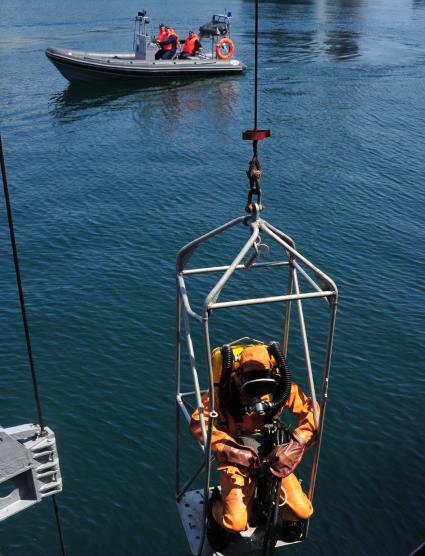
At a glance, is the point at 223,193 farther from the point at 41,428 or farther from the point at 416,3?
the point at 416,3

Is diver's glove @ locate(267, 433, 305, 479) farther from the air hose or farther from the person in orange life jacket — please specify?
the person in orange life jacket

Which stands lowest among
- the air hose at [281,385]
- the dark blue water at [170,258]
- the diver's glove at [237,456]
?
the dark blue water at [170,258]

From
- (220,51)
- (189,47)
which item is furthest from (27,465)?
(220,51)

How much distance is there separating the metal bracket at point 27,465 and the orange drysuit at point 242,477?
1.96 metres

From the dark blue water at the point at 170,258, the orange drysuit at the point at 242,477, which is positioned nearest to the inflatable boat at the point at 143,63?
the dark blue water at the point at 170,258

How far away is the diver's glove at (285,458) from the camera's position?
7.83 meters

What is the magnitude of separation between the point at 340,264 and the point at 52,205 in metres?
12.9

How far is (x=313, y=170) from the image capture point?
1331 inches

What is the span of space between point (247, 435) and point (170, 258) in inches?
656

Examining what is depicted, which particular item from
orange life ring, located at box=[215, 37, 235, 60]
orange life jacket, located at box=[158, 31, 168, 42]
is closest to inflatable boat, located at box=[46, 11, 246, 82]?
orange life ring, located at box=[215, 37, 235, 60]

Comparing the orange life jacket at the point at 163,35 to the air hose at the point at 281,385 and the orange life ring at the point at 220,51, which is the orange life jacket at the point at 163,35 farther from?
the air hose at the point at 281,385

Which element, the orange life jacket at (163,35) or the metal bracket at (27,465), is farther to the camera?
the orange life jacket at (163,35)

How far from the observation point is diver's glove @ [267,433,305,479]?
25.7 ft

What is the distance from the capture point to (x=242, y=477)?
8.25 meters
